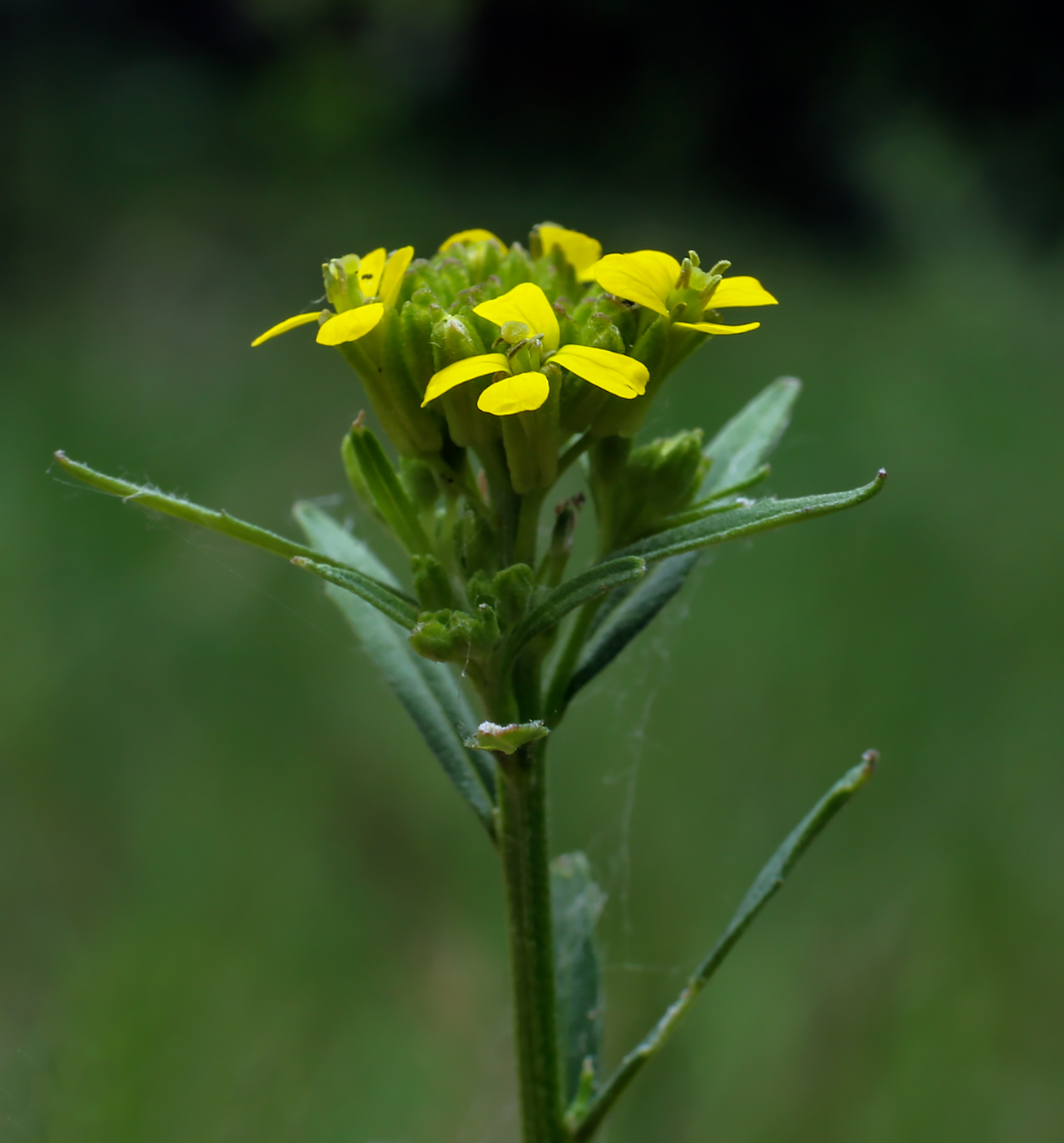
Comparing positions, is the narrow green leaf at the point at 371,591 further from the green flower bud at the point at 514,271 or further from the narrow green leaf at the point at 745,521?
the green flower bud at the point at 514,271

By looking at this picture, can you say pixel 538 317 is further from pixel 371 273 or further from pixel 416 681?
pixel 416 681

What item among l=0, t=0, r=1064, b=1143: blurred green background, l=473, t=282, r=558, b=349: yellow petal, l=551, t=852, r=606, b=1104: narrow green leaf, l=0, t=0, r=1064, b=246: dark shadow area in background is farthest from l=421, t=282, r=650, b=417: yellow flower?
l=0, t=0, r=1064, b=246: dark shadow area in background

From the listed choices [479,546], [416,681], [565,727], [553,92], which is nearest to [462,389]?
[479,546]

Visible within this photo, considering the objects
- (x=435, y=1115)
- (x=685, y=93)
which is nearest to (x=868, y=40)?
(x=685, y=93)

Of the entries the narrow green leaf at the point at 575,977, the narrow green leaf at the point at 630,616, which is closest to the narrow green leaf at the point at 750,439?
the narrow green leaf at the point at 630,616

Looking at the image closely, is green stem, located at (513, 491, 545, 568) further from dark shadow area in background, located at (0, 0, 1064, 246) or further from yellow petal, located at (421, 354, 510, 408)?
dark shadow area in background, located at (0, 0, 1064, 246)

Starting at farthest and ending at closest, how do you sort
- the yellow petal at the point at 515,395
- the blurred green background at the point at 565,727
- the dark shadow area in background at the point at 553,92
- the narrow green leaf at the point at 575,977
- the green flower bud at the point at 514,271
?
1. the dark shadow area in background at the point at 553,92
2. the blurred green background at the point at 565,727
3. the narrow green leaf at the point at 575,977
4. the green flower bud at the point at 514,271
5. the yellow petal at the point at 515,395

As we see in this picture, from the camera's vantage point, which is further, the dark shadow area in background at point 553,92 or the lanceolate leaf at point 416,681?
the dark shadow area in background at point 553,92
